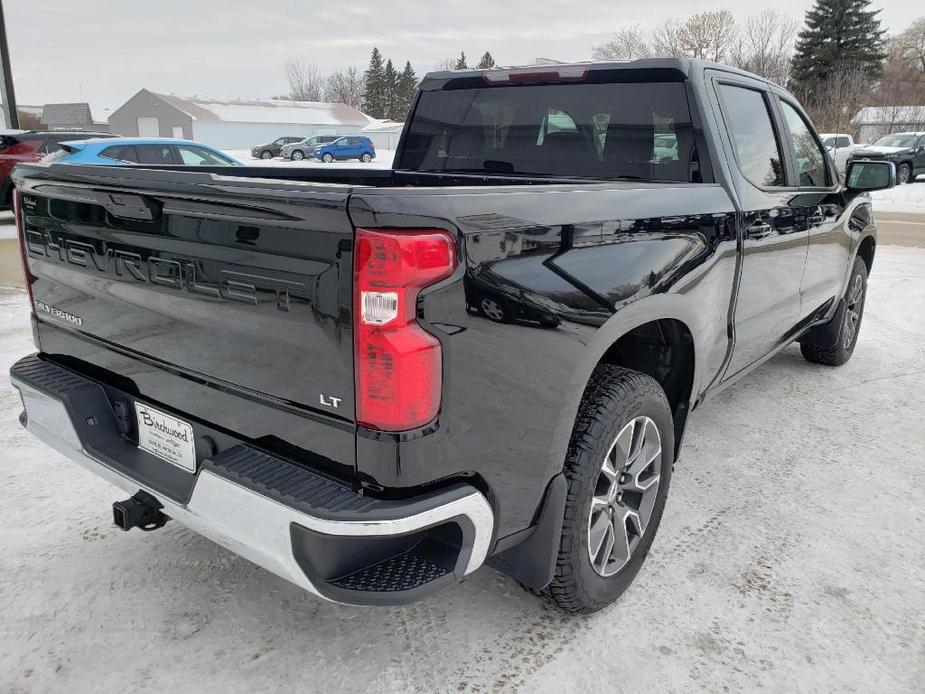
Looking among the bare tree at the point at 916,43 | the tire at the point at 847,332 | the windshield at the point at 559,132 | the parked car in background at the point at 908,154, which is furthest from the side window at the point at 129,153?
the bare tree at the point at 916,43

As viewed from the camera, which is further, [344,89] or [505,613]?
[344,89]

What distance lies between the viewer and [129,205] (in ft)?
6.76

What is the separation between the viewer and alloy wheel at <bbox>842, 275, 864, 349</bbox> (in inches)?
203

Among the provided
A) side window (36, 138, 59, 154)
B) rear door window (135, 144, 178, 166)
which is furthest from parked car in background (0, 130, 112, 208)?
rear door window (135, 144, 178, 166)

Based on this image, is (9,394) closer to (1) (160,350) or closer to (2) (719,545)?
(1) (160,350)

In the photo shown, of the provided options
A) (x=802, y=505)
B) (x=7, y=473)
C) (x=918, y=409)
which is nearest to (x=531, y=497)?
(x=802, y=505)

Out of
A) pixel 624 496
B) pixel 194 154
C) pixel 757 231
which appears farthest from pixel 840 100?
A: pixel 624 496

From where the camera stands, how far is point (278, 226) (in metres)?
1.72

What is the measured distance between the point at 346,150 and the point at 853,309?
132 ft

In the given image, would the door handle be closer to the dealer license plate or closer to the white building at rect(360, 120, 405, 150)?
the dealer license plate

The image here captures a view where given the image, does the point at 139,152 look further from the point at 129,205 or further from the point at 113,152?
the point at 129,205

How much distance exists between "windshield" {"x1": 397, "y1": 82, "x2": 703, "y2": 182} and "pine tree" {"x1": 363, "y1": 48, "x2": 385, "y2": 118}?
91.4 m

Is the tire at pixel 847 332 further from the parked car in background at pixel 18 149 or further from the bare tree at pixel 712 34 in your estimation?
the bare tree at pixel 712 34

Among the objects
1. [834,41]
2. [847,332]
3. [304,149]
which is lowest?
[304,149]
